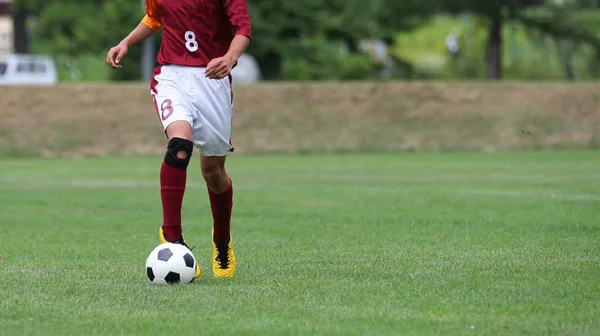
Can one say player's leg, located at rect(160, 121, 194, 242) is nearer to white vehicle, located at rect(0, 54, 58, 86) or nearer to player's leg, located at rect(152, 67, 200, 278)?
player's leg, located at rect(152, 67, 200, 278)

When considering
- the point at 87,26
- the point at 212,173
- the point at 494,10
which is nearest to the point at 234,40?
the point at 212,173

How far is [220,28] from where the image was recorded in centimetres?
719

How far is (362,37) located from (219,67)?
4309cm

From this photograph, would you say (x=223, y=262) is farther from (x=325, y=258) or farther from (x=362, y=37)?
(x=362, y=37)

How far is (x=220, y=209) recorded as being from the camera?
7.30 meters

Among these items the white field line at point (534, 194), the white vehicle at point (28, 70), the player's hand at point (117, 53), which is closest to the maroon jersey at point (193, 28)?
the player's hand at point (117, 53)

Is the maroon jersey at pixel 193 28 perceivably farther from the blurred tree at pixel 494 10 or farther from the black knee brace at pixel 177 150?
the blurred tree at pixel 494 10

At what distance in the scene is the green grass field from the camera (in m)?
5.41

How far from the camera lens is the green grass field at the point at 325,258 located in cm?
541

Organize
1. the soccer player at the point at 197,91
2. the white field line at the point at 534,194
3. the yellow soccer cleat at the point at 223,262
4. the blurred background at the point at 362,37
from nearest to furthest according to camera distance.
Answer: the soccer player at the point at 197,91
the yellow soccer cleat at the point at 223,262
the white field line at the point at 534,194
the blurred background at the point at 362,37

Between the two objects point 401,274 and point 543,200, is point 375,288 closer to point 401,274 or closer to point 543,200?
point 401,274

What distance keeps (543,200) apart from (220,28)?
21.6ft

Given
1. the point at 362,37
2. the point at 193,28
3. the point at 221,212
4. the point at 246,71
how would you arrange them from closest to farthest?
the point at 193,28, the point at 221,212, the point at 246,71, the point at 362,37

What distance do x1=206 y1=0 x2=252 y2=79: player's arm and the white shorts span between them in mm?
220
